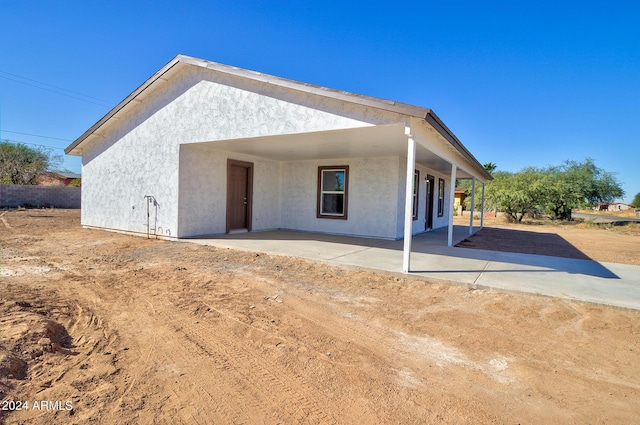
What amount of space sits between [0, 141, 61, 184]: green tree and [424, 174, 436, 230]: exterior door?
1301 inches

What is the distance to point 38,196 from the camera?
2219 centimetres

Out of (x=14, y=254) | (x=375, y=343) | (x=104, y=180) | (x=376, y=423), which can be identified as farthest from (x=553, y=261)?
(x=104, y=180)

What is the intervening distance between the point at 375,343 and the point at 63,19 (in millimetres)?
17186

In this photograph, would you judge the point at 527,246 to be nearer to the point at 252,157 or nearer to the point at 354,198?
the point at 354,198

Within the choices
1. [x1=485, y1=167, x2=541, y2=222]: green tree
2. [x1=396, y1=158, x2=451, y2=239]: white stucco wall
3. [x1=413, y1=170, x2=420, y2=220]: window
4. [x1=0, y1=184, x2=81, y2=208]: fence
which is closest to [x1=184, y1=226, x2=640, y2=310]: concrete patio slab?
[x1=396, y1=158, x2=451, y2=239]: white stucco wall

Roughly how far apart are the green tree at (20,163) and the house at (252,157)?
851 inches

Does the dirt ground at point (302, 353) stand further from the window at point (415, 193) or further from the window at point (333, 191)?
the window at point (415, 193)

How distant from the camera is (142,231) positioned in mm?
10820

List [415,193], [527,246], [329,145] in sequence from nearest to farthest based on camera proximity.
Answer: [329,145], [527,246], [415,193]

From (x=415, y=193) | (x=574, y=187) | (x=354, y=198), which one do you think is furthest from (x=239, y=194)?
(x=574, y=187)

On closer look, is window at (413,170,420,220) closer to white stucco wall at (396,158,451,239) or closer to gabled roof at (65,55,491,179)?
white stucco wall at (396,158,451,239)

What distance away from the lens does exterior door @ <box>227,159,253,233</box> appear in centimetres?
1109

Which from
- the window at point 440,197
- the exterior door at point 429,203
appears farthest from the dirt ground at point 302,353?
the window at point 440,197

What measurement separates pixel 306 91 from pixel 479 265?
16.9 feet
